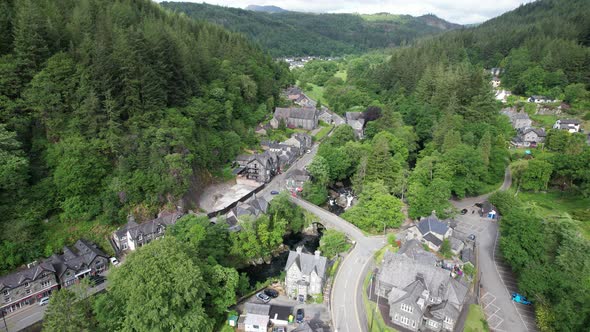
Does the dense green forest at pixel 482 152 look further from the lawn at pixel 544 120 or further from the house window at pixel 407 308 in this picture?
the house window at pixel 407 308

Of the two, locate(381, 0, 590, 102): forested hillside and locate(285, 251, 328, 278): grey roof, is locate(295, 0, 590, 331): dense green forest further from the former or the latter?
locate(285, 251, 328, 278): grey roof

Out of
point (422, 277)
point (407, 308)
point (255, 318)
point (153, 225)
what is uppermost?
point (422, 277)

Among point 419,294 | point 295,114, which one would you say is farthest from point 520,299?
point 295,114

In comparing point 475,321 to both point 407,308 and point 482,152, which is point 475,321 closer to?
point 407,308

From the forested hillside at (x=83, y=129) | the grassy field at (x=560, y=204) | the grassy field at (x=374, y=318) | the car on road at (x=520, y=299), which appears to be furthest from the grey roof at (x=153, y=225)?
the grassy field at (x=560, y=204)

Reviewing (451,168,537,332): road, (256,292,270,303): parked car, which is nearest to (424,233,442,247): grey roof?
(451,168,537,332): road

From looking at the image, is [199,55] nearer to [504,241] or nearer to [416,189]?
[416,189]
